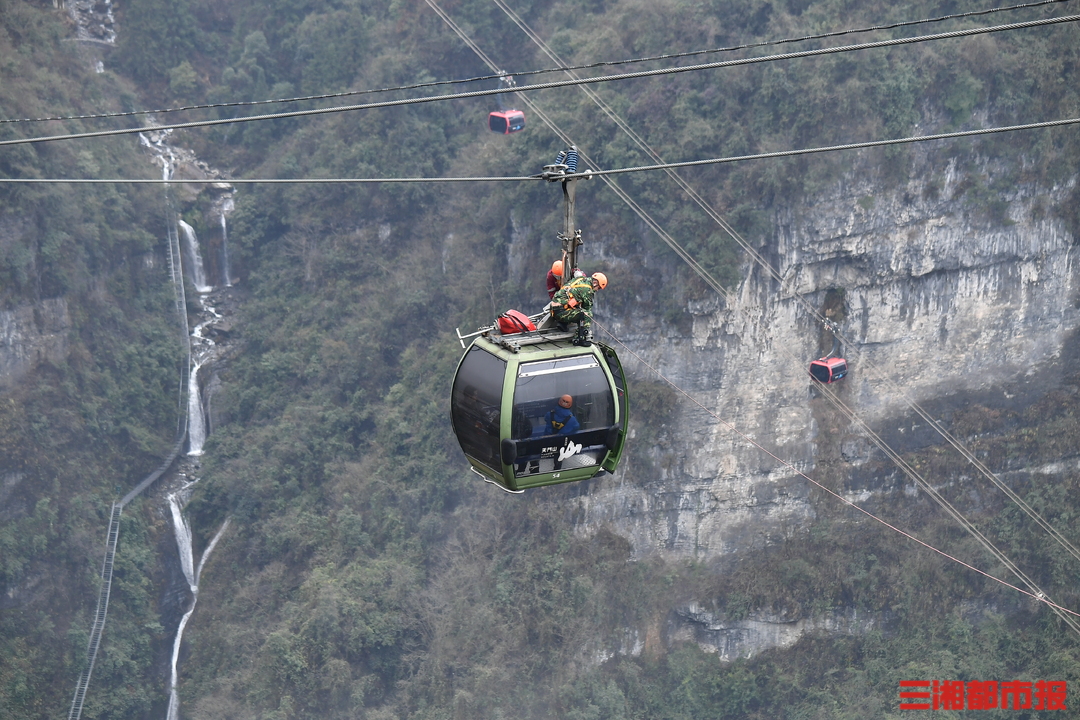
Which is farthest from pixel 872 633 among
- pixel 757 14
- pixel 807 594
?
pixel 757 14

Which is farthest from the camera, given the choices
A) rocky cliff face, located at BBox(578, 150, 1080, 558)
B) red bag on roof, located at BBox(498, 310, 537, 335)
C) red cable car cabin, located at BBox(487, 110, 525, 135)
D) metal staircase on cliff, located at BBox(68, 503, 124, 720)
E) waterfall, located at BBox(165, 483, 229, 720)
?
waterfall, located at BBox(165, 483, 229, 720)

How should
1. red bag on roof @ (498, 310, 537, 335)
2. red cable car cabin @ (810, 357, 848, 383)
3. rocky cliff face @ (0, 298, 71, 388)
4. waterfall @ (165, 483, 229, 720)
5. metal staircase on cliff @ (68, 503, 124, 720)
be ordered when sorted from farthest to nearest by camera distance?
1. waterfall @ (165, 483, 229, 720)
2. rocky cliff face @ (0, 298, 71, 388)
3. metal staircase on cliff @ (68, 503, 124, 720)
4. red cable car cabin @ (810, 357, 848, 383)
5. red bag on roof @ (498, 310, 537, 335)

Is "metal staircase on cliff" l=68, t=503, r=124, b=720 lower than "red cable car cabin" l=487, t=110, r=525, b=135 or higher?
lower

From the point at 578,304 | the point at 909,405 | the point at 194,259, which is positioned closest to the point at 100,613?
the point at 194,259

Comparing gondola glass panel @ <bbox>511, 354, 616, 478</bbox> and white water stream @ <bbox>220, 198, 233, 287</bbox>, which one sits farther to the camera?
white water stream @ <bbox>220, 198, 233, 287</bbox>

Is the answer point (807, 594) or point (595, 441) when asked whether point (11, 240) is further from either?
point (595, 441)

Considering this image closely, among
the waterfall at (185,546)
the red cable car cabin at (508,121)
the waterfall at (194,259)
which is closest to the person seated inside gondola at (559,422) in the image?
the red cable car cabin at (508,121)

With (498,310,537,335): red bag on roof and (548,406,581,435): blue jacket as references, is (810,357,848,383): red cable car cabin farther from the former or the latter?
(548,406,581,435): blue jacket

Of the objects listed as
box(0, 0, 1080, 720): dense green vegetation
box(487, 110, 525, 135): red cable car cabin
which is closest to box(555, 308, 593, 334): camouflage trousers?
box(0, 0, 1080, 720): dense green vegetation
